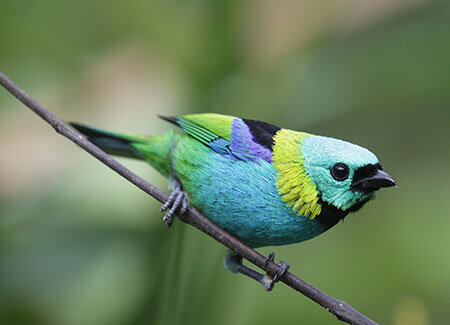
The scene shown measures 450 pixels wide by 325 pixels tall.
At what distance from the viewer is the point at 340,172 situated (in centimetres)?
245

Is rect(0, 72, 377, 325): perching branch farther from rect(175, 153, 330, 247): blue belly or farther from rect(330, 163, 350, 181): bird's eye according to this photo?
rect(330, 163, 350, 181): bird's eye

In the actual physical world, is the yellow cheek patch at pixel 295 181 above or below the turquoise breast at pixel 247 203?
above

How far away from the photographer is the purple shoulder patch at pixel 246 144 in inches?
107

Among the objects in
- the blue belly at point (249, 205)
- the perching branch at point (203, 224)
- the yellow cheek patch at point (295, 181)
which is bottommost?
the perching branch at point (203, 224)

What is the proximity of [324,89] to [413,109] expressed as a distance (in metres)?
0.94

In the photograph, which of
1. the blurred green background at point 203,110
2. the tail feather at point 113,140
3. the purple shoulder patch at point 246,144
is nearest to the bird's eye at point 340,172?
the purple shoulder patch at point 246,144

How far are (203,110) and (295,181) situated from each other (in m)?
1.39

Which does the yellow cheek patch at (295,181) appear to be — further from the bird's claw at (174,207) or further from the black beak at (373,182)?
the bird's claw at (174,207)

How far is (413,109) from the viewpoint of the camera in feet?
14.8

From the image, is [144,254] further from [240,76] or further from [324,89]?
[324,89]

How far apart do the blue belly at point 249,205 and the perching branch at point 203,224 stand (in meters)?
0.17

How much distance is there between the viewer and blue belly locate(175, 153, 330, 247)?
A: 2.54 m

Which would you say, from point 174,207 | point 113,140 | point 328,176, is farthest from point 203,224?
point 113,140

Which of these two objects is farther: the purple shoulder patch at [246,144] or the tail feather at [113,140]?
the tail feather at [113,140]
